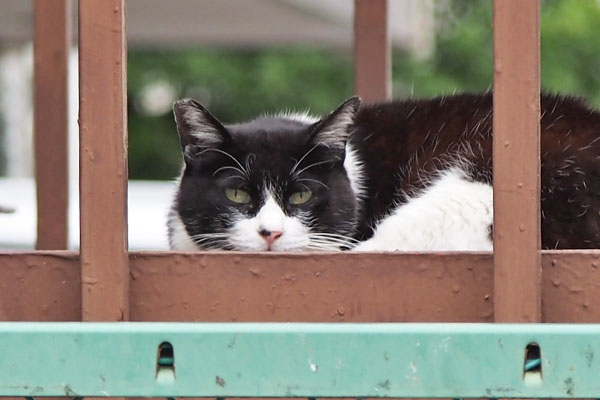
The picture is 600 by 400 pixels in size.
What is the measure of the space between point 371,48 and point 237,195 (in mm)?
1409

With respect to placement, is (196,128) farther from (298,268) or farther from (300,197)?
(298,268)

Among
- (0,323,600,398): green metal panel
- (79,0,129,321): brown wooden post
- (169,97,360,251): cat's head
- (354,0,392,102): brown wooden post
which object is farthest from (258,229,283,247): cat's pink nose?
(354,0,392,102): brown wooden post

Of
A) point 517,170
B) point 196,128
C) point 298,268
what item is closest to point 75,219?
point 196,128

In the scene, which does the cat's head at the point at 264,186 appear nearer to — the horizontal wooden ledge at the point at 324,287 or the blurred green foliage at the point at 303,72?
the horizontal wooden ledge at the point at 324,287

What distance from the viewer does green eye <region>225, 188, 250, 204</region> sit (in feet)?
10.2

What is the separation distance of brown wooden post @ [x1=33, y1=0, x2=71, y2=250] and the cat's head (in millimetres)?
674

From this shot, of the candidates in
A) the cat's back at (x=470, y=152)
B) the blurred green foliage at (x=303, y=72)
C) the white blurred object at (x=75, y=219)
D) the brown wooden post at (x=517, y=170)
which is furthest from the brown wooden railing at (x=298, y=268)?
the blurred green foliage at (x=303, y=72)

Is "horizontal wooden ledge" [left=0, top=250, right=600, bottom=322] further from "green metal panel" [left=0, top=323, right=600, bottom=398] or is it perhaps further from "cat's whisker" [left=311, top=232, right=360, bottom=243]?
"cat's whisker" [left=311, top=232, right=360, bottom=243]

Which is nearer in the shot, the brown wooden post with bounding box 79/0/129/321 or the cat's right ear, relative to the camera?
the brown wooden post with bounding box 79/0/129/321

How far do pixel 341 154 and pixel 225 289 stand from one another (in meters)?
1.31

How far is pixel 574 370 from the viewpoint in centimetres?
178

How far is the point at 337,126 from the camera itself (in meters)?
3.18

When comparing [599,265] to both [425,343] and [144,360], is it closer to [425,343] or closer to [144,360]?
[425,343]

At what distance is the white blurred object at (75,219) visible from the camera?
5.20 m
